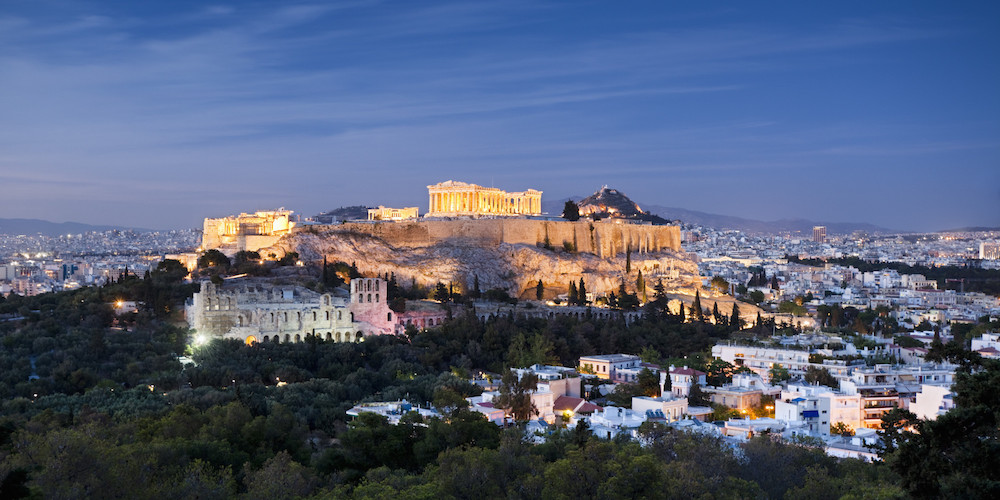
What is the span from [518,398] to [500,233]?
28.0 metres

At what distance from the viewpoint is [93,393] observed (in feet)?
77.0

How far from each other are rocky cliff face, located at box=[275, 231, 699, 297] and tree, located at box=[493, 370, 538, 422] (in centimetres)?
2047

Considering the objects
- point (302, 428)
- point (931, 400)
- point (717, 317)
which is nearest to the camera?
point (302, 428)

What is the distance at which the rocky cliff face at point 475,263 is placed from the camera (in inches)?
1828

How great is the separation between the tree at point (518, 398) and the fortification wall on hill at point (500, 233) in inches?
958

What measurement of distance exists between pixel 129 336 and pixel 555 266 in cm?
2518

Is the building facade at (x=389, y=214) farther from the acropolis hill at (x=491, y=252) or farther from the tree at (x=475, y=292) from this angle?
the tree at (x=475, y=292)

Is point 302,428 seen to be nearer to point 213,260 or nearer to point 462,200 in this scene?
point 213,260

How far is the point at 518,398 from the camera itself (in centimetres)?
2442

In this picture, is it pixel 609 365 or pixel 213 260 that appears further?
pixel 213 260

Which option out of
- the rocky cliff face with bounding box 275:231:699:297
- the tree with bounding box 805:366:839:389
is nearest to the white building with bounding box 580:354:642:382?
the tree with bounding box 805:366:839:389

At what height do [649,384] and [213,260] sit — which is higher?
[213,260]

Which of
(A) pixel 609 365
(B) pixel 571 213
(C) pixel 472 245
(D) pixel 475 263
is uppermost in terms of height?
(B) pixel 571 213

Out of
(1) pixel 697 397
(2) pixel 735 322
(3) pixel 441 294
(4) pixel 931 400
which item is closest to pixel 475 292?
(3) pixel 441 294
